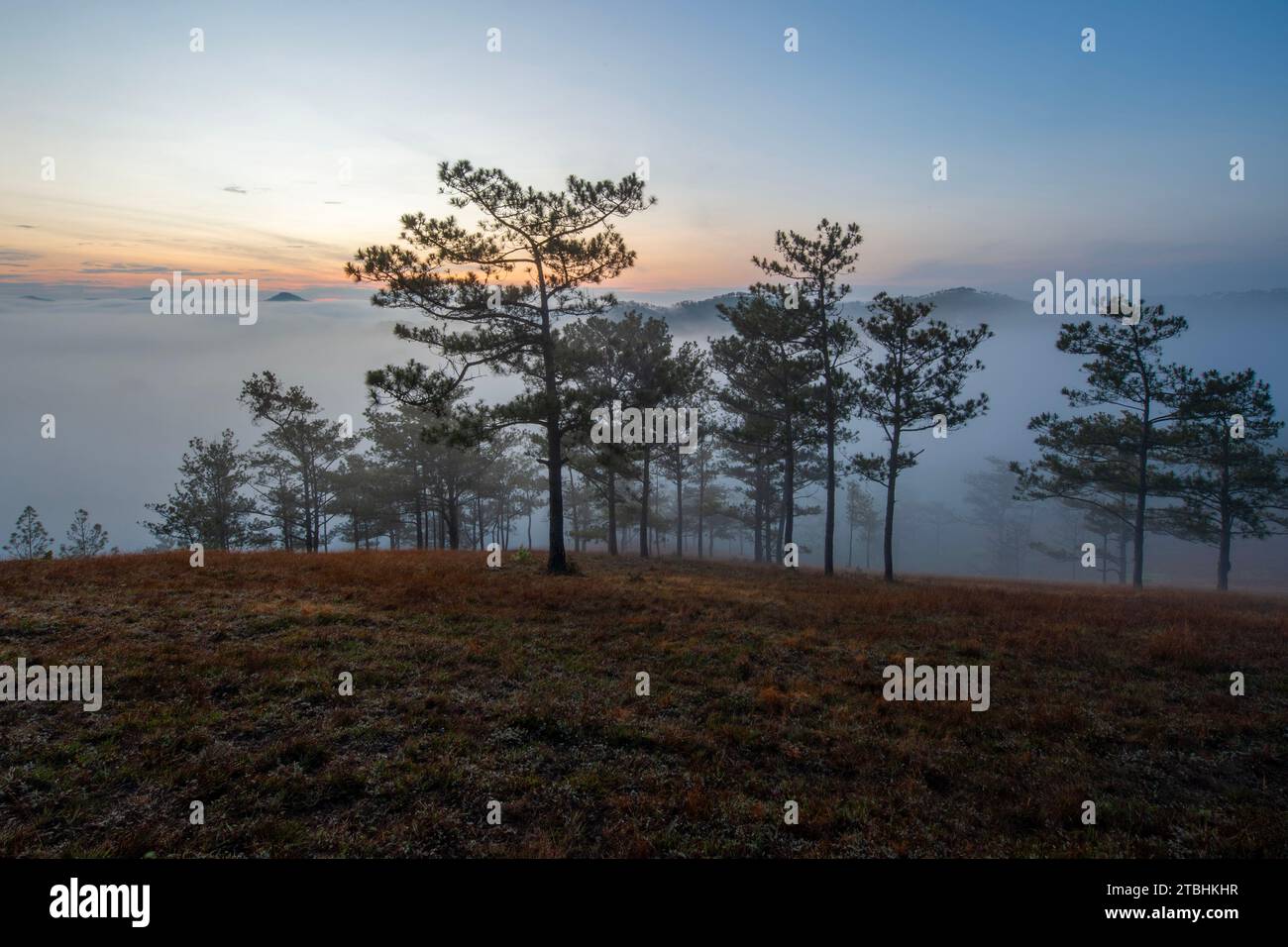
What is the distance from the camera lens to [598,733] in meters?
7.44

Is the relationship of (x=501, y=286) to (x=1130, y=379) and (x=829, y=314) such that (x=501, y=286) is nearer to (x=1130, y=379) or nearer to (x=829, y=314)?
(x=829, y=314)

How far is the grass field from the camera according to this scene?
5.31 m

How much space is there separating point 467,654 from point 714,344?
2228 centimetres

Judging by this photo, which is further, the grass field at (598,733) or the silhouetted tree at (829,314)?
the silhouetted tree at (829,314)

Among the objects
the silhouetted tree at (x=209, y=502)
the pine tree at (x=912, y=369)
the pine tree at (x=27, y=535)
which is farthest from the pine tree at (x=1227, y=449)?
the pine tree at (x=27, y=535)

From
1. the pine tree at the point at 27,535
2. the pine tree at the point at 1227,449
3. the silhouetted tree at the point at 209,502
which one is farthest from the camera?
the pine tree at the point at 27,535

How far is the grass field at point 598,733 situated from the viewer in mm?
5312

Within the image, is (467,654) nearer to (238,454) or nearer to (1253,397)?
(238,454)

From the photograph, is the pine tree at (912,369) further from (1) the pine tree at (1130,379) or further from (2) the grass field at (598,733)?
(2) the grass field at (598,733)

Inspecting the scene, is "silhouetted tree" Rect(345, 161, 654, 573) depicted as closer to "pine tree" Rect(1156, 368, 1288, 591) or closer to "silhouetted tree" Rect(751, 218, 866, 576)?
"silhouetted tree" Rect(751, 218, 866, 576)

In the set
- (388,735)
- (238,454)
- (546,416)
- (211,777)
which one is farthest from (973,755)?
(238,454)

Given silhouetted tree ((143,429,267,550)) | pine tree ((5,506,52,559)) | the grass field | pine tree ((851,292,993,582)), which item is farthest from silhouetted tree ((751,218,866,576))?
pine tree ((5,506,52,559))

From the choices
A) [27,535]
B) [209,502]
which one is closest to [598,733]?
[209,502]
